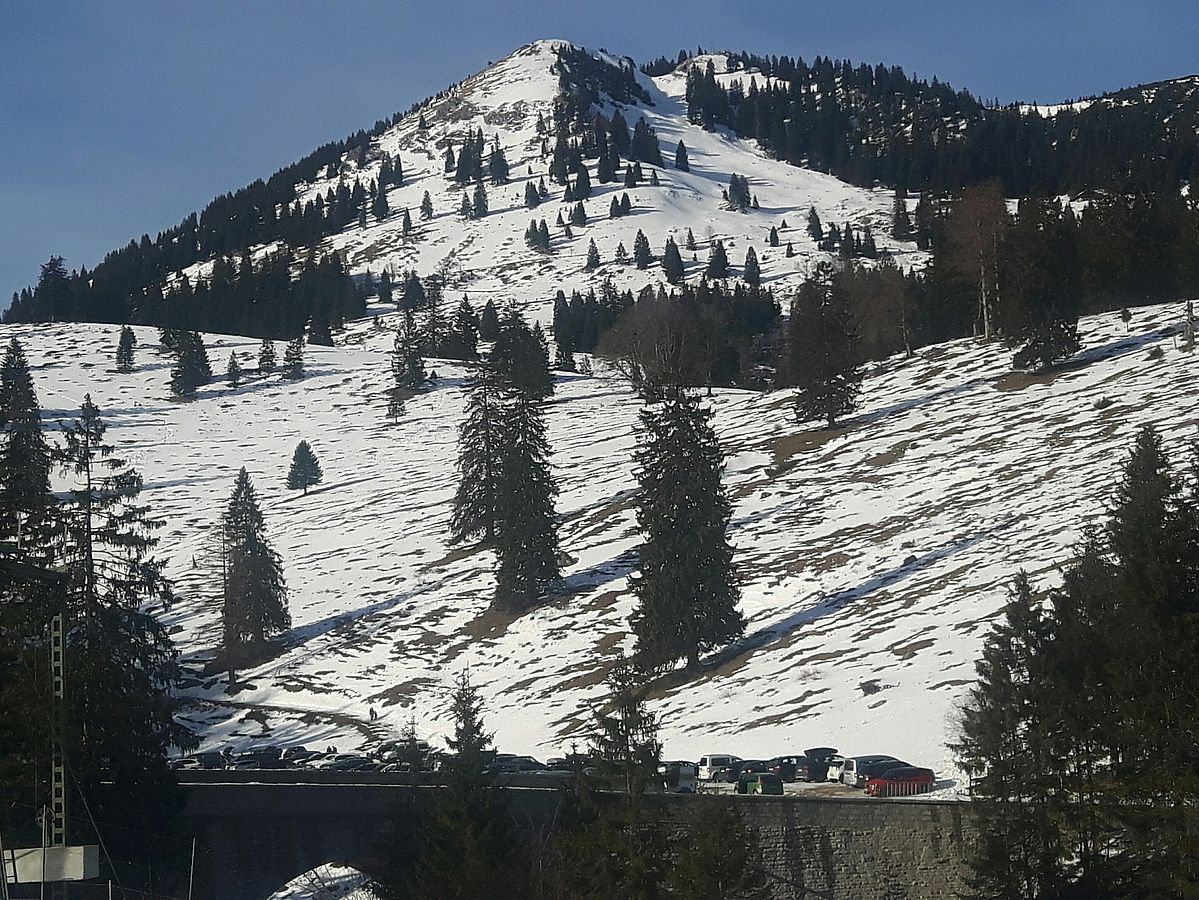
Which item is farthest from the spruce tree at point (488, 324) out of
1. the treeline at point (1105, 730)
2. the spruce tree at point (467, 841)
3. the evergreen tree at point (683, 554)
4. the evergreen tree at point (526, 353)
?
the spruce tree at point (467, 841)

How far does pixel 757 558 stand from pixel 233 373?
91587 mm

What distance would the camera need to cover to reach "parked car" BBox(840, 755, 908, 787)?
3584 centimetres

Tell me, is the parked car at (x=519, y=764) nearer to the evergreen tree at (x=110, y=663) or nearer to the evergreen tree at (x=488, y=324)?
the evergreen tree at (x=110, y=663)

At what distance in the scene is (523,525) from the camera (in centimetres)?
6756

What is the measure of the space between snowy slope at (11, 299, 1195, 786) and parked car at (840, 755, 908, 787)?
216cm

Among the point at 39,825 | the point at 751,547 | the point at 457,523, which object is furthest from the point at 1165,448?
the point at 39,825

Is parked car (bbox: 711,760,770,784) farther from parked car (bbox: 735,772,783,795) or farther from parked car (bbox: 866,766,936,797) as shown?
parked car (bbox: 866,766,936,797)

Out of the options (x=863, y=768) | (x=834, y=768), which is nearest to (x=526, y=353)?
(x=834, y=768)

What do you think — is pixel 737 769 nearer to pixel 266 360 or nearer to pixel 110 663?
pixel 110 663

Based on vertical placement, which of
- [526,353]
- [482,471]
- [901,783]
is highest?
[526,353]

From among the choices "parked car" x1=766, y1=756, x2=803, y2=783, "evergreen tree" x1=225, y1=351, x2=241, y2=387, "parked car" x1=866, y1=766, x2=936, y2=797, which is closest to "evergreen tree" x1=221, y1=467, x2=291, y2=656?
"parked car" x1=766, y1=756, x2=803, y2=783

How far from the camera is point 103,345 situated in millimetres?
160500

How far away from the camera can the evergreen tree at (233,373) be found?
141 m

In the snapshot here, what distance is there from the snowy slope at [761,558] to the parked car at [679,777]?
523cm
